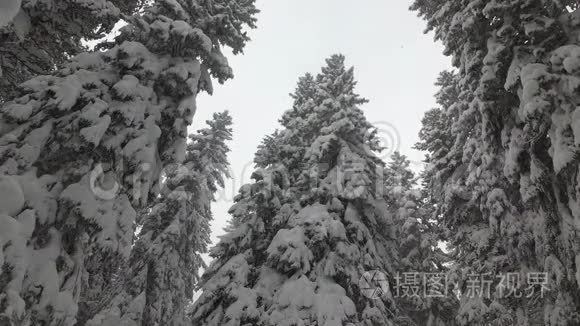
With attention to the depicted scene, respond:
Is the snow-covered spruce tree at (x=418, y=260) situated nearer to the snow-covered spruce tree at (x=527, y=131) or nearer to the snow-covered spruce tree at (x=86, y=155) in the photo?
the snow-covered spruce tree at (x=527, y=131)

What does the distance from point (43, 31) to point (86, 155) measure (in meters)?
2.65

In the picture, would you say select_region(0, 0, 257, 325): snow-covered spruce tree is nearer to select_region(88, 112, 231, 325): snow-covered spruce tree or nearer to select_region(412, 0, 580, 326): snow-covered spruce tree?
select_region(412, 0, 580, 326): snow-covered spruce tree

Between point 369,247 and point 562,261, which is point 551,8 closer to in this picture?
point 562,261

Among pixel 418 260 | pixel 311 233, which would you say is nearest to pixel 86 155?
pixel 311 233

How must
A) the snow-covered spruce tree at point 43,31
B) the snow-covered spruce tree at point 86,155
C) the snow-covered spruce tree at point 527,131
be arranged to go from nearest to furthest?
the snow-covered spruce tree at point 86,155, the snow-covered spruce tree at point 43,31, the snow-covered spruce tree at point 527,131

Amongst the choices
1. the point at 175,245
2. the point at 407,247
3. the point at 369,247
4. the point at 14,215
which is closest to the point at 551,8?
the point at 369,247

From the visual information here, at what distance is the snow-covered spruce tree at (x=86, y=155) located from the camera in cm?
638

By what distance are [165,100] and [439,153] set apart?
1294 cm

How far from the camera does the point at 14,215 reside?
20.5ft
